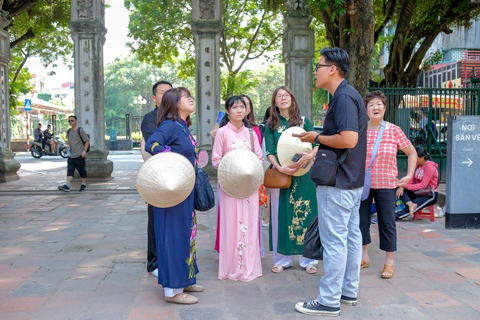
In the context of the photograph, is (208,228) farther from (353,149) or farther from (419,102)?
(419,102)

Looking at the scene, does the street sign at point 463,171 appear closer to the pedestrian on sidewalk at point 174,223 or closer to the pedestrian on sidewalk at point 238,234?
the pedestrian on sidewalk at point 238,234

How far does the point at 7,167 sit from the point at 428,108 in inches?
359

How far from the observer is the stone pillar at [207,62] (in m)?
10.6

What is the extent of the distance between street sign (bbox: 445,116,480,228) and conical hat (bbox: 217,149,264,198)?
3015 millimetres

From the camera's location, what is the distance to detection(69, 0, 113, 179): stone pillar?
10.5 metres

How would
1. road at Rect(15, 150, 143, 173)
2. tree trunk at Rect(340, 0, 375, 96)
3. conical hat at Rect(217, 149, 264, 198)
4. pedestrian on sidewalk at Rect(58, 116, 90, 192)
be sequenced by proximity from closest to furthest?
1. conical hat at Rect(217, 149, 264, 198)
2. tree trunk at Rect(340, 0, 375, 96)
3. pedestrian on sidewalk at Rect(58, 116, 90, 192)
4. road at Rect(15, 150, 143, 173)

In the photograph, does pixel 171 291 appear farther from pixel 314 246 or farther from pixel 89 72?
pixel 89 72

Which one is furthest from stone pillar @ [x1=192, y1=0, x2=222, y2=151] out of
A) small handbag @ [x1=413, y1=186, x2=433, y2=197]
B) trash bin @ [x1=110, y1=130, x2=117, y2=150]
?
trash bin @ [x1=110, y1=130, x2=117, y2=150]

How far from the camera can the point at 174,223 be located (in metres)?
3.38

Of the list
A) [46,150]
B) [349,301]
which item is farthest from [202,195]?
[46,150]

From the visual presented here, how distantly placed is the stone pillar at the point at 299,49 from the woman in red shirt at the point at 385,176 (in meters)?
6.84

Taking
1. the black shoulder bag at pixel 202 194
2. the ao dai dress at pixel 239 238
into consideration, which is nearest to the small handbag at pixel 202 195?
the black shoulder bag at pixel 202 194

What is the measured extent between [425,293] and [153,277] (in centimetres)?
215

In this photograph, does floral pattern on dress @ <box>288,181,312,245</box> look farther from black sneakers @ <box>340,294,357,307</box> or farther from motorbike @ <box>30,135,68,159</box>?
motorbike @ <box>30,135,68,159</box>
